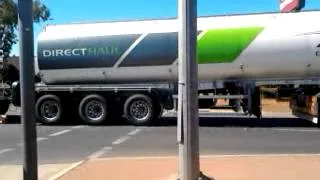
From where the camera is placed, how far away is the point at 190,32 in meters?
→ 8.36

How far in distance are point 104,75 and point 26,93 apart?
1664 centimetres

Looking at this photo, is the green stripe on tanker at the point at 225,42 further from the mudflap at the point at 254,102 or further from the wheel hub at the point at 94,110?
the wheel hub at the point at 94,110

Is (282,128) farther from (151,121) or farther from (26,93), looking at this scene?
(26,93)

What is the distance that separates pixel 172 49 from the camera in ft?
66.4

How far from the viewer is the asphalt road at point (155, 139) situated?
1362cm

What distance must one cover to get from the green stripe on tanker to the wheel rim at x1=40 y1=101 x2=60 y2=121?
5506 millimetres

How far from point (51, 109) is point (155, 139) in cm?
671

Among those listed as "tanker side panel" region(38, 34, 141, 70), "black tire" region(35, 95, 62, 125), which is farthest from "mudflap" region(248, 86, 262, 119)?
"black tire" region(35, 95, 62, 125)

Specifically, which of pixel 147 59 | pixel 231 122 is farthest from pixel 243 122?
pixel 147 59

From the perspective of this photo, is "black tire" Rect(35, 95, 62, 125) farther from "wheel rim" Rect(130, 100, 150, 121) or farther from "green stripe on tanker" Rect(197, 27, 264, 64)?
"green stripe on tanker" Rect(197, 27, 264, 64)

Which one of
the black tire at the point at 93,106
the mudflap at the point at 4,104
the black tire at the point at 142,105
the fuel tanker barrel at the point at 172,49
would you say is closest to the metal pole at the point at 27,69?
the fuel tanker barrel at the point at 172,49

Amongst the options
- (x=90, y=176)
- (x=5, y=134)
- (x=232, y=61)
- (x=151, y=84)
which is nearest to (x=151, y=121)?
(x=151, y=84)

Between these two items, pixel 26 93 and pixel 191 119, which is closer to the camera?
pixel 26 93

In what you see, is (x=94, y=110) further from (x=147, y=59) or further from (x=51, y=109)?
(x=147, y=59)
